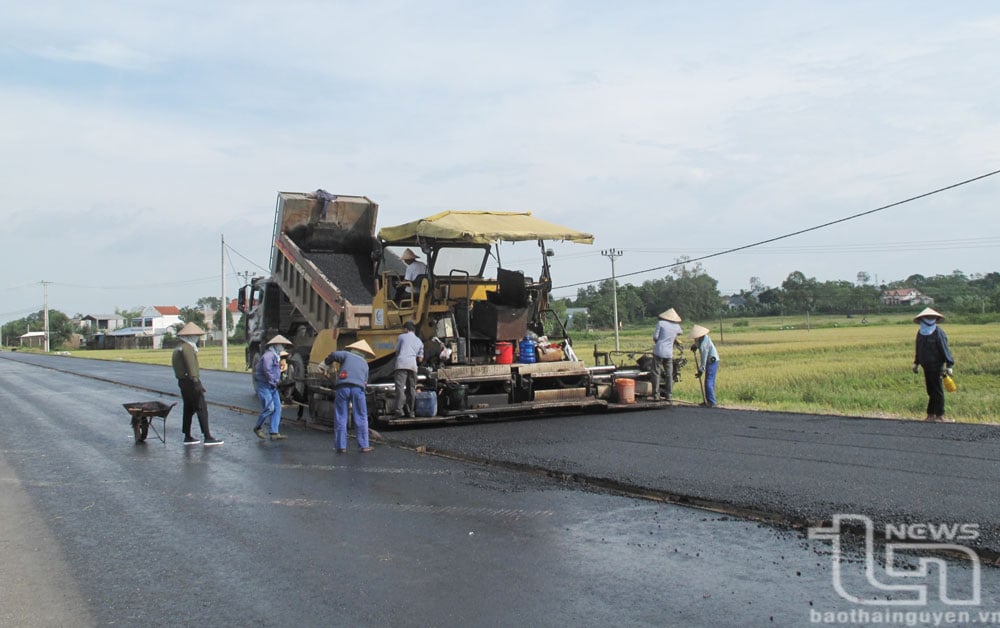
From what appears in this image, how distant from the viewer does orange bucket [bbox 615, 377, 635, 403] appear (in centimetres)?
1293

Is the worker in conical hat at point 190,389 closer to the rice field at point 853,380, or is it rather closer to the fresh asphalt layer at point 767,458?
the fresh asphalt layer at point 767,458

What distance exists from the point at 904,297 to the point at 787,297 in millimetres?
16977

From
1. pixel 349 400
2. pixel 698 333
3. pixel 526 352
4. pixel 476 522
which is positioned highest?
pixel 698 333

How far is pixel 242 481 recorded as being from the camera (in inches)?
321

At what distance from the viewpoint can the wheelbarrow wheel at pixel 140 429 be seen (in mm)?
11211

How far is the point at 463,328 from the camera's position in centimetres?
1216

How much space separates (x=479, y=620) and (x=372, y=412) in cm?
767

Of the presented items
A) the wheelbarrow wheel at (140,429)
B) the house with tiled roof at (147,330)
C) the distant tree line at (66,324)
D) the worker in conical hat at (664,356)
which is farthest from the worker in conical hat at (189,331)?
the house with tiled roof at (147,330)

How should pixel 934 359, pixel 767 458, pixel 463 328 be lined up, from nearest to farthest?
1. pixel 767 458
2. pixel 934 359
3. pixel 463 328

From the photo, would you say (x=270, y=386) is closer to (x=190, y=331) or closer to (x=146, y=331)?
(x=190, y=331)

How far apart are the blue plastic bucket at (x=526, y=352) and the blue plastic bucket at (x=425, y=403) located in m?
1.58

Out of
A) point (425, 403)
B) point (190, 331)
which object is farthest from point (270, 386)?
point (425, 403)

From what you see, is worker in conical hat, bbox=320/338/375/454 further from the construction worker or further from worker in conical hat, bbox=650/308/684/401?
worker in conical hat, bbox=650/308/684/401

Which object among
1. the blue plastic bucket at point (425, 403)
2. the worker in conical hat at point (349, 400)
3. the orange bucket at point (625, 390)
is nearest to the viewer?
the worker in conical hat at point (349, 400)
